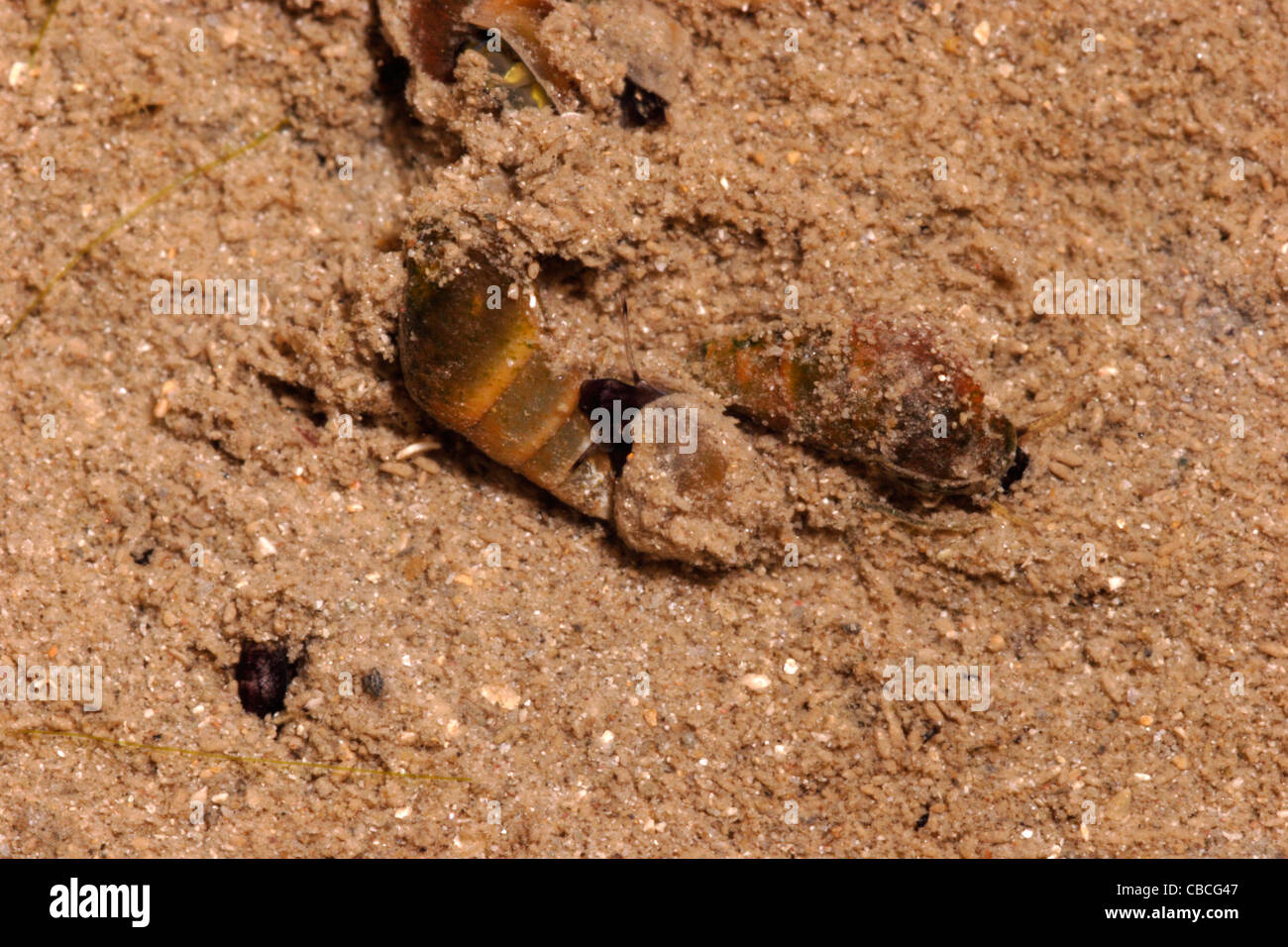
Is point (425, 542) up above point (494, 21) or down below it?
below

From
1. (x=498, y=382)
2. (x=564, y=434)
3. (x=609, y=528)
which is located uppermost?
(x=498, y=382)

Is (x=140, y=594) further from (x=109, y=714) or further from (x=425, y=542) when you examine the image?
(x=425, y=542)

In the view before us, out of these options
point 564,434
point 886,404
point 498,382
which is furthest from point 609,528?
point 886,404

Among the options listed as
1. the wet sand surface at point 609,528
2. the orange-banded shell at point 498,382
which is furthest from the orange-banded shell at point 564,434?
the wet sand surface at point 609,528

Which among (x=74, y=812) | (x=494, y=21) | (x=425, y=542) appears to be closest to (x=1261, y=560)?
(x=425, y=542)

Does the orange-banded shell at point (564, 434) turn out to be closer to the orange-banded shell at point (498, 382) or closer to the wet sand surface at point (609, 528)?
the orange-banded shell at point (498, 382)

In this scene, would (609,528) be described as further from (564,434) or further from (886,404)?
(886,404)
